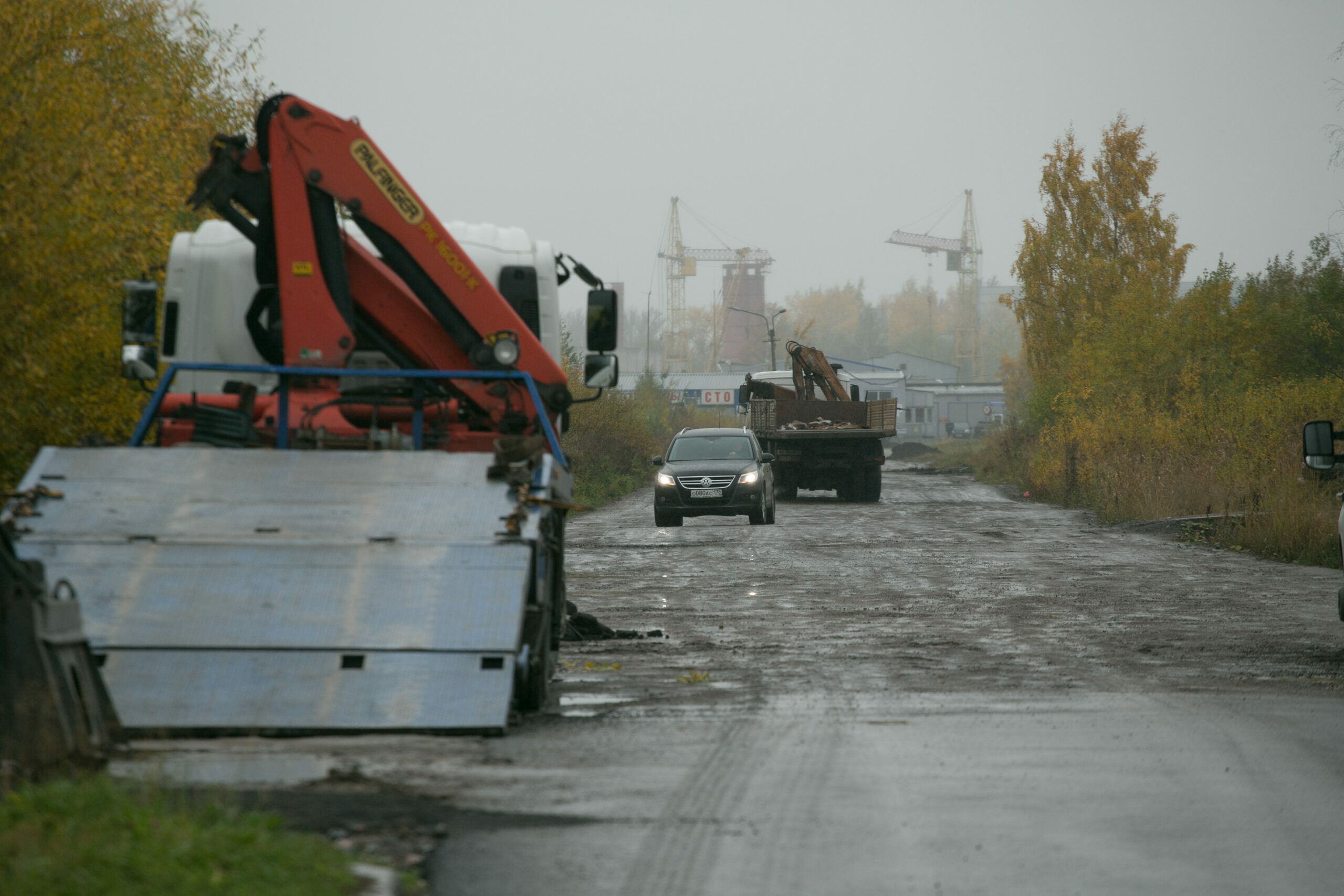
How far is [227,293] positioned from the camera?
31.8 ft

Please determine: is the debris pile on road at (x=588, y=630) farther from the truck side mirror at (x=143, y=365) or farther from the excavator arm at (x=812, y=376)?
the excavator arm at (x=812, y=376)

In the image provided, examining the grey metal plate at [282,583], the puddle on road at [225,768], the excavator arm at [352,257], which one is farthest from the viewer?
the excavator arm at [352,257]

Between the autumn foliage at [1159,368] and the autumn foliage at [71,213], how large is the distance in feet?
44.8

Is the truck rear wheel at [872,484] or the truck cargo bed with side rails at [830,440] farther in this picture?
the truck rear wheel at [872,484]

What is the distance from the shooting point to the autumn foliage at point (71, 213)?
10031 millimetres

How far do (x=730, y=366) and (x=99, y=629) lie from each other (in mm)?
138792

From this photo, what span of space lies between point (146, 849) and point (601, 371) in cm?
670

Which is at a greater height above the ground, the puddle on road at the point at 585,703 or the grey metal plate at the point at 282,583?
the grey metal plate at the point at 282,583

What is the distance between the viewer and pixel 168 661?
5.72m

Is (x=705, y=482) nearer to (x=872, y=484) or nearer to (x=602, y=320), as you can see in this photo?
(x=872, y=484)

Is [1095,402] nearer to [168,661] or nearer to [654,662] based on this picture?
[654,662]

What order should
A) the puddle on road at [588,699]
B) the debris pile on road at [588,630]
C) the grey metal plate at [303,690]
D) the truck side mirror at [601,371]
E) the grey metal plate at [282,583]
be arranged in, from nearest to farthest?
1. the grey metal plate at [303,690]
2. the grey metal plate at [282,583]
3. the puddle on road at [588,699]
4. the debris pile on road at [588,630]
5. the truck side mirror at [601,371]

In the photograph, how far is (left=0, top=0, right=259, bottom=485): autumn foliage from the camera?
395 inches

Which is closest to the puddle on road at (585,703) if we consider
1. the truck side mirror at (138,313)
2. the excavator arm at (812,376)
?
the truck side mirror at (138,313)
